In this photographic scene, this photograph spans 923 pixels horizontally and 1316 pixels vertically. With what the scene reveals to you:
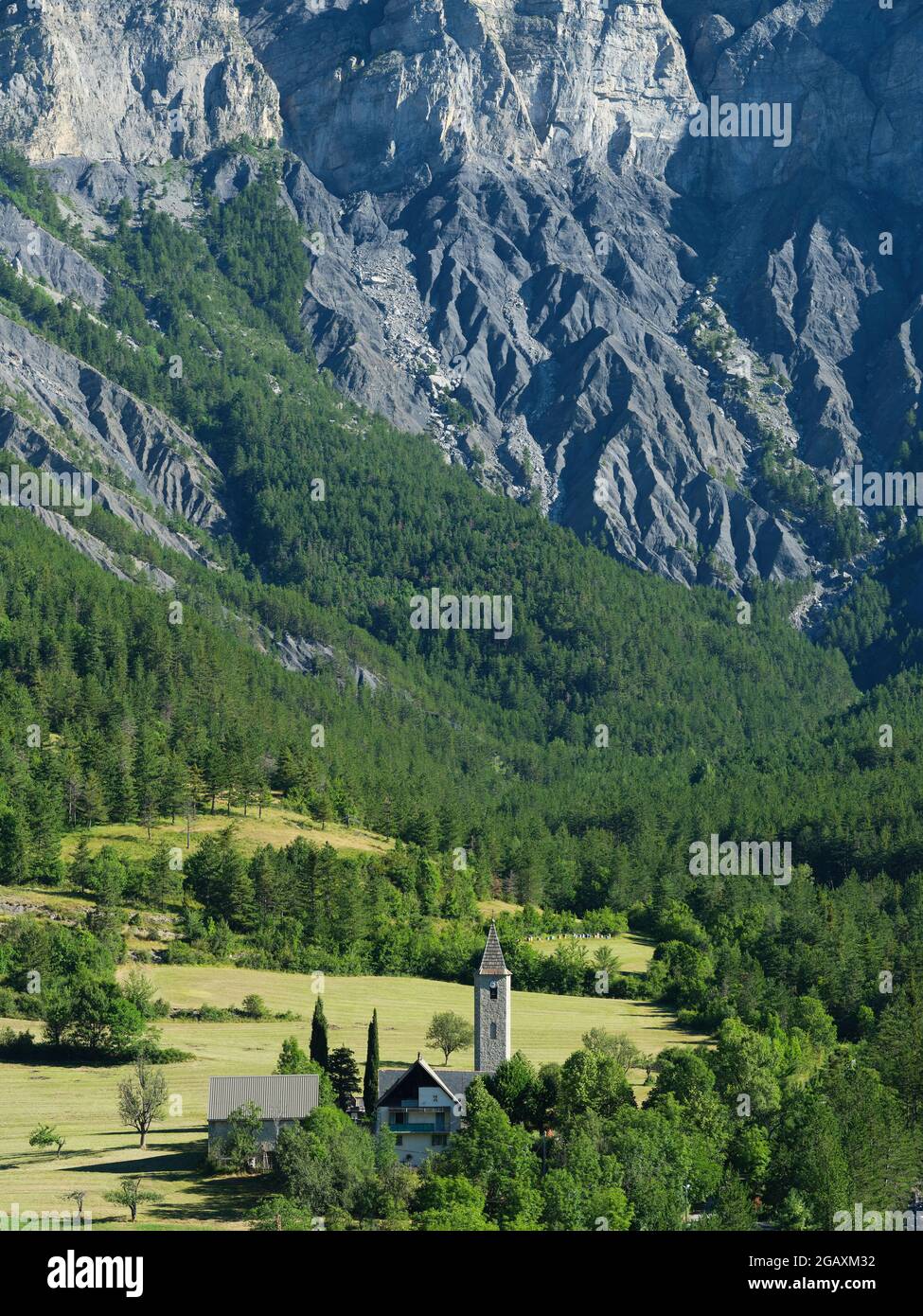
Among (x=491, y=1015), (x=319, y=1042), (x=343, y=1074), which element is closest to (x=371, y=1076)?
(x=343, y=1074)

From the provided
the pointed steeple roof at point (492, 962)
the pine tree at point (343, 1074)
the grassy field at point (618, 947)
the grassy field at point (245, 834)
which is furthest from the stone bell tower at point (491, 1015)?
the grassy field at point (245, 834)

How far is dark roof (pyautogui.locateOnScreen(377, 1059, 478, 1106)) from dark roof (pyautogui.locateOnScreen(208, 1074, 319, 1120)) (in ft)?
10.9

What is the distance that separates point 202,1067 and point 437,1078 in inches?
902

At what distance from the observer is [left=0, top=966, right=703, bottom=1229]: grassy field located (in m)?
77.1

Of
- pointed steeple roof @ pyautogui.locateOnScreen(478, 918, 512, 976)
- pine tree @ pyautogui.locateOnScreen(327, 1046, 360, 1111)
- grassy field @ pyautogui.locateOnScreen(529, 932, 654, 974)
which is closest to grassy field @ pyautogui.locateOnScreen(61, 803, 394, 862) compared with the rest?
grassy field @ pyautogui.locateOnScreen(529, 932, 654, 974)

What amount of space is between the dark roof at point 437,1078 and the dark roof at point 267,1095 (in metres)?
3.33

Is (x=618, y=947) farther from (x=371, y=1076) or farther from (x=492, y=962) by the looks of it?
(x=371, y=1076)

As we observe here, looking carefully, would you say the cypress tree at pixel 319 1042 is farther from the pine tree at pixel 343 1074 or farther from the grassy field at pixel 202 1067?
the grassy field at pixel 202 1067

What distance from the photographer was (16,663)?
607 feet

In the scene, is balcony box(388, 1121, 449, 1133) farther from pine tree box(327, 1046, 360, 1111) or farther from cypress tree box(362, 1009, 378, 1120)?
pine tree box(327, 1046, 360, 1111)

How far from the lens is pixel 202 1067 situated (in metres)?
105

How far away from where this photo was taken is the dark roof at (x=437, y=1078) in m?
85.9
